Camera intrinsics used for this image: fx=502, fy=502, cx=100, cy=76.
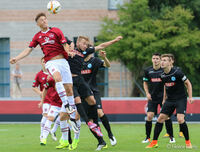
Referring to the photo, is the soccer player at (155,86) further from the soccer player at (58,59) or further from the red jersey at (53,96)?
the soccer player at (58,59)

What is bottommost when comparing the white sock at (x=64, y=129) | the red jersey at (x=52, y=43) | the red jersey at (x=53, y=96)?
the white sock at (x=64, y=129)

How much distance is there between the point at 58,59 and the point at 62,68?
0.85 feet

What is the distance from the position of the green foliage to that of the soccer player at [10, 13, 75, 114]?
61.1ft

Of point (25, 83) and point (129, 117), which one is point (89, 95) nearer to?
point (129, 117)

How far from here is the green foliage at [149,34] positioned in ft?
97.7

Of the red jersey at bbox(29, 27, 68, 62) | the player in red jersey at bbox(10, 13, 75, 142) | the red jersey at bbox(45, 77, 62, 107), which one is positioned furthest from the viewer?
the red jersey at bbox(45, 77, 62, 107)

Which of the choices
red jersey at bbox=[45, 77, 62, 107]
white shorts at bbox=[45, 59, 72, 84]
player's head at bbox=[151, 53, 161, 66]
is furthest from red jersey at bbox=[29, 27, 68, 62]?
player's head at bbox=[151, 53, 161, 66]

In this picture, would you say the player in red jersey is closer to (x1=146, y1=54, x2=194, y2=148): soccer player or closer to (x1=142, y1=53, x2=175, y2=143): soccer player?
(x1=146, y1=54, x2=194, y2=148): soccer player

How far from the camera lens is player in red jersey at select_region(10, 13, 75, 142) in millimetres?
10789

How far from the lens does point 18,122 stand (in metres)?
22.4

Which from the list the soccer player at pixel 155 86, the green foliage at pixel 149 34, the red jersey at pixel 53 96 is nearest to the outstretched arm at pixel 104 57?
the red jersey at pixel 53 96

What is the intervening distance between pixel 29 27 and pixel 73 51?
2426 centimetres

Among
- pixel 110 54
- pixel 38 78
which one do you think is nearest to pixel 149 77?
pixel 38 78

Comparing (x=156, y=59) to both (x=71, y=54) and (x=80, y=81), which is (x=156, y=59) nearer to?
(x=80, y=81)
